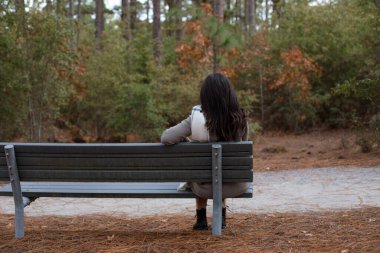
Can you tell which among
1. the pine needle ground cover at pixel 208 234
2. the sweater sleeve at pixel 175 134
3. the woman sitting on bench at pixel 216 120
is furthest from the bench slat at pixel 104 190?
the sweater sleeve at pixel 175 134

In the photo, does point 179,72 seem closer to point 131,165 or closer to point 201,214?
point 201,214

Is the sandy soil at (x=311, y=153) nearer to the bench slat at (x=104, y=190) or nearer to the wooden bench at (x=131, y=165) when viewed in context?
the bench slat at (x=104, y=190)

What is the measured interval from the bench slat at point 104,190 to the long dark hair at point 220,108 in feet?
1.88

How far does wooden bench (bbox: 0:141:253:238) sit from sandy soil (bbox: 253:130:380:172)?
261 inches

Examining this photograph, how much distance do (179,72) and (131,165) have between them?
15391mm

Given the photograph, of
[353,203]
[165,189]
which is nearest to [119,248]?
[165,189]

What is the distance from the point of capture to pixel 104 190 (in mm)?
5332

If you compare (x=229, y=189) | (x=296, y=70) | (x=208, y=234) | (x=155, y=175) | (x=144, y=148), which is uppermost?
(x=296, y=70)

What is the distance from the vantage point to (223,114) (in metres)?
5.27

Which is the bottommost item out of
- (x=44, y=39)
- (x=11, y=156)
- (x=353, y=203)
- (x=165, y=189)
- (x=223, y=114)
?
(x=353, y=203)

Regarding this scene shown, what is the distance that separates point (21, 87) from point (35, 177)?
7.96 m

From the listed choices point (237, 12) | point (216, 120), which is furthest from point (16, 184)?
point (237, 12)

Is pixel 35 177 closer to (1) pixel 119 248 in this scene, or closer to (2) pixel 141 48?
(1) pixel 119 248

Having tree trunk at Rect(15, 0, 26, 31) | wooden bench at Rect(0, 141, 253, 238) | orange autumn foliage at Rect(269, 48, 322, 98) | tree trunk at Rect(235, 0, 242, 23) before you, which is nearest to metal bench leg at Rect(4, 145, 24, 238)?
wooden bench at Rect(0, 141, 253, 238)
